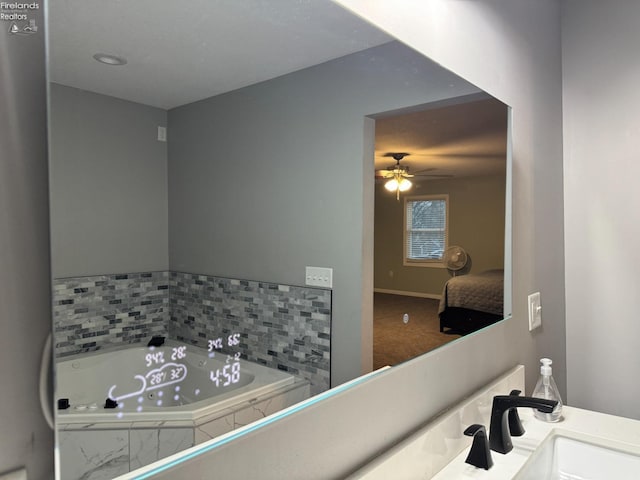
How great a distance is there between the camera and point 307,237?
79 centimetres

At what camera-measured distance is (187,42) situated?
588 mm

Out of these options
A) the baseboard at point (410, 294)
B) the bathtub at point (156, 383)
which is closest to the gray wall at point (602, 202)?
the baseboard at point (410, 294)

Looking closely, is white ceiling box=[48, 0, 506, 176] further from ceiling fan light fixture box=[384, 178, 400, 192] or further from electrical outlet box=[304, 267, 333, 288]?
electrical outlet box=[304, 267, 333, 288]

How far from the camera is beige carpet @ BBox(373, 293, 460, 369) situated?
3.11 ft

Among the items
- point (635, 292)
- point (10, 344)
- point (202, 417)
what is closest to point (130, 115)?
point (10, 344)

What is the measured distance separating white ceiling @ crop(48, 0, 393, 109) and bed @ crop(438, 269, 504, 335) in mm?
704

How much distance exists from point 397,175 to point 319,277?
344 mm

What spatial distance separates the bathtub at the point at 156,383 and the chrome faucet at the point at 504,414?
65 centimetres

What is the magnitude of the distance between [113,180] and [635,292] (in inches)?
74.8

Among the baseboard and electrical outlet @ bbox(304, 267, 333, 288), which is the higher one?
electrical outlet @ bbox(304, 267, 333, 288)

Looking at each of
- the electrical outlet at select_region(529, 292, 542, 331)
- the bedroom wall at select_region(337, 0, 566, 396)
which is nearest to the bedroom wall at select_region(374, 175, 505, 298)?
the bedroom wall at select_region(337, 0, 566, 396)

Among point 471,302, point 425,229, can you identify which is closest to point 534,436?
point 471,302

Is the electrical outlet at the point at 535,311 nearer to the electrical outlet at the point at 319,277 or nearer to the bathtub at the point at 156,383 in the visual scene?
the electrical outlet at the point at 319,277

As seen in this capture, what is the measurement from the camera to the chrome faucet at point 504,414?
1.06 m
